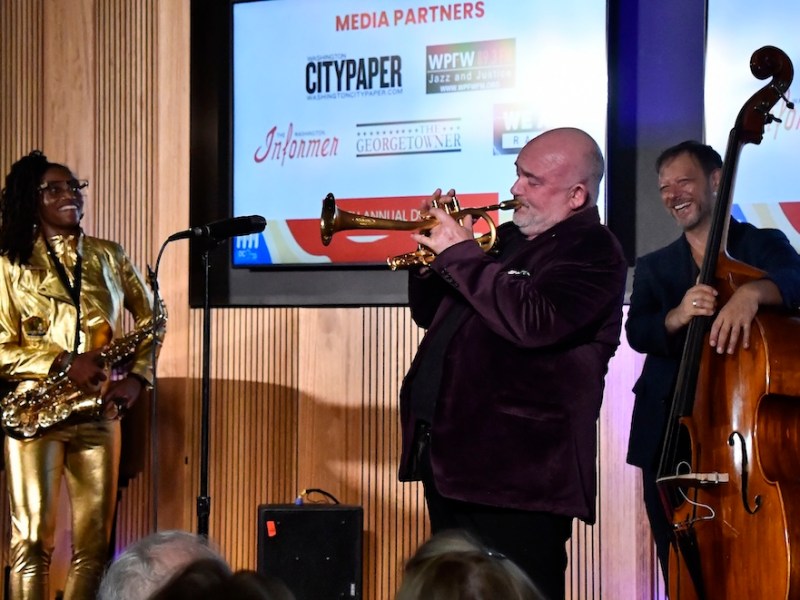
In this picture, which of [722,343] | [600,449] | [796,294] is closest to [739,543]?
[722,343]

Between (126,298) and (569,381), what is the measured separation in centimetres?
229

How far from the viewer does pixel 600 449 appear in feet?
14.4

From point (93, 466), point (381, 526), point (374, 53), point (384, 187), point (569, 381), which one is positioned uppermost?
point (374, 53)

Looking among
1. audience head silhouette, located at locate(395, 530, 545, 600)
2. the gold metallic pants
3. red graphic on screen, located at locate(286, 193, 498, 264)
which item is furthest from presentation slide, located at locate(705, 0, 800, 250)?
audience head silhouette, located at locate(395, 530, 545, 600)

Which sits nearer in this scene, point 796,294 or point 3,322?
point 796,294

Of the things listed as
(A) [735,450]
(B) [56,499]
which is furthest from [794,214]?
(B) [56,499]

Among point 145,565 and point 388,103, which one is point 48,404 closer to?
point 388,103

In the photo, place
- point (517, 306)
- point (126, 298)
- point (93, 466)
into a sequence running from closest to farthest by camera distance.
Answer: point (517, 306) → point (93, 466) → point (126, 298)

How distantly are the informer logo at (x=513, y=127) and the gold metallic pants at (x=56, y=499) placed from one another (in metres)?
1.91

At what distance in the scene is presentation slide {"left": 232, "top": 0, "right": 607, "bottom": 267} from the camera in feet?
14.7

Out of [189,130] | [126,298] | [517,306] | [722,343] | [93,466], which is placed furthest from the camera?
[189,130]

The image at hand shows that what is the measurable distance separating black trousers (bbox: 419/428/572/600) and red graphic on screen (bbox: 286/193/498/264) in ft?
6.44

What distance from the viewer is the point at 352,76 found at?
4801mm

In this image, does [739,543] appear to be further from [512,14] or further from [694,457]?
[512,14]
